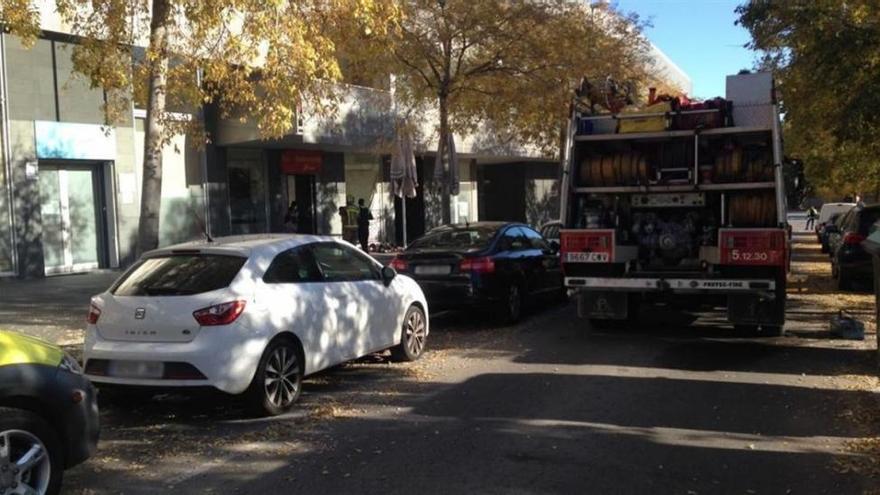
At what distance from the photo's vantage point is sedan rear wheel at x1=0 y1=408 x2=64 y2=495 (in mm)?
4258

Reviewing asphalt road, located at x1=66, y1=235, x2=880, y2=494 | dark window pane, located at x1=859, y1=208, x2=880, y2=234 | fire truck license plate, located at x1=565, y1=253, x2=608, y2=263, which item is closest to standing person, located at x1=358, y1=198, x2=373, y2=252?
dark window pane, located at x1=859, y1=208, x2=880, y2=234

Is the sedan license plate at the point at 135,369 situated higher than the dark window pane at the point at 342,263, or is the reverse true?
the dark window pane at the point at 342,263

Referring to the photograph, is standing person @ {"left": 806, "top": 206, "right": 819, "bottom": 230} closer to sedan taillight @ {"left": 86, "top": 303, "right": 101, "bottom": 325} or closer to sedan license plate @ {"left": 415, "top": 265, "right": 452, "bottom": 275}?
sedan license plate @ {"left": 415, "top": 265, "right": 452, "bottom": 275}

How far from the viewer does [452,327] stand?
37.7 ft

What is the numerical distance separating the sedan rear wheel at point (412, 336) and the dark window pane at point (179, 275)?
2.64 meters

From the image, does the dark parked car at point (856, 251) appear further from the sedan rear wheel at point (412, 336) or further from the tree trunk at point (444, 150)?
the sedan rear wheel at point (412, 336)

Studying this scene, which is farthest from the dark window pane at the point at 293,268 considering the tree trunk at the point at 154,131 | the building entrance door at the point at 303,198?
the building entrance door at the point at 303,198

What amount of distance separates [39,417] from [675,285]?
7227mm

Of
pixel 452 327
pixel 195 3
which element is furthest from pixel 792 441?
pixel 195 3

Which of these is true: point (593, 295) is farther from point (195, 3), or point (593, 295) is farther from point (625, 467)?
point (195, 3)

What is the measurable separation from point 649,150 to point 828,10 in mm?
4318

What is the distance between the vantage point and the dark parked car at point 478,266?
10703mm

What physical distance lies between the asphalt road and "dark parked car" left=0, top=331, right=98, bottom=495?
54 centimetres

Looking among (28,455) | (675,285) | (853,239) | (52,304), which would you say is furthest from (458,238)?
(28,455)
